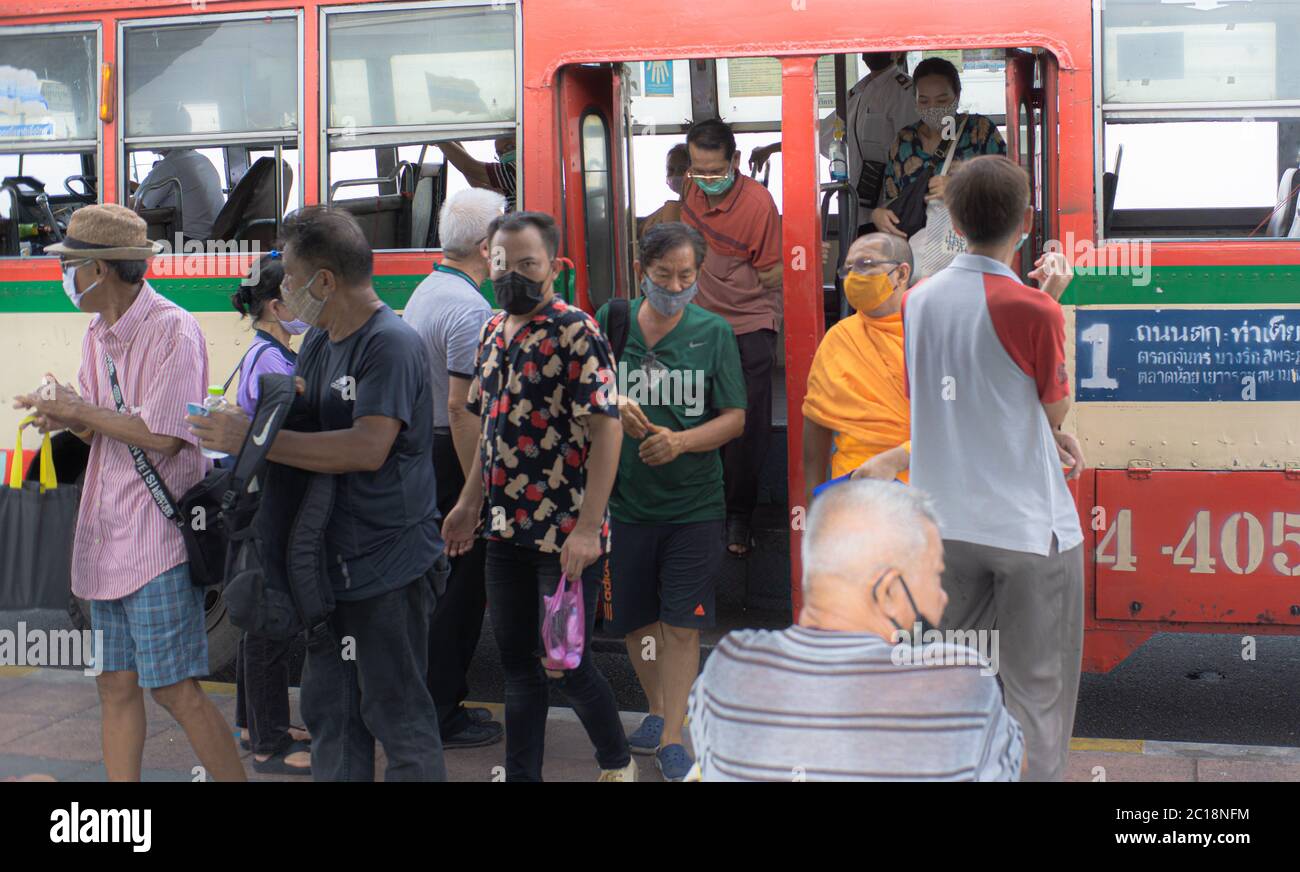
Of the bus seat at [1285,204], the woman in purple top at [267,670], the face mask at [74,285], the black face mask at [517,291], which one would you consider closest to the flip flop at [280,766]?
the woman in purple top at [267,670]

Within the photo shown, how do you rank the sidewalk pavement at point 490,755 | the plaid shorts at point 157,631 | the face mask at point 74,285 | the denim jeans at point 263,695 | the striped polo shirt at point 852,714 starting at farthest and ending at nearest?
the denim jeans at point 263,695, the sidewalk pavement at point 490,755, the face mask at point 74,285, the plaid shorts at point 157,631, the striped polo shirt at point 852,714

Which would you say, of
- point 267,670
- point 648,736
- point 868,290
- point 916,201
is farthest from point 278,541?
point 916,201

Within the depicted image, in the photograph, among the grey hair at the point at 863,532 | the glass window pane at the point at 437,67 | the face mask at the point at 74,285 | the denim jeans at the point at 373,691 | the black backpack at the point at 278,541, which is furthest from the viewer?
the glass window pane at the point at 437,67

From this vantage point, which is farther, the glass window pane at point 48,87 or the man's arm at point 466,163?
the glass window pane at point 48,87

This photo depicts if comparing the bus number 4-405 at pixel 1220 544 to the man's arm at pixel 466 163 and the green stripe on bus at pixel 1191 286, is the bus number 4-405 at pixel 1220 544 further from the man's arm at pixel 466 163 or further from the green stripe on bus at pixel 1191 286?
the man's arm at pixel 466 163

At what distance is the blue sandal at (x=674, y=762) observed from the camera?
4.64m

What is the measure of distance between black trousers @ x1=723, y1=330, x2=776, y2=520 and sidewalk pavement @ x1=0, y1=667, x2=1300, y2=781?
41.9 inches

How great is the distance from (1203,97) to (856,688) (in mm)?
3619

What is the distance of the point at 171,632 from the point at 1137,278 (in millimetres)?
3549

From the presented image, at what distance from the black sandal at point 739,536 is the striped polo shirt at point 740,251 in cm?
85

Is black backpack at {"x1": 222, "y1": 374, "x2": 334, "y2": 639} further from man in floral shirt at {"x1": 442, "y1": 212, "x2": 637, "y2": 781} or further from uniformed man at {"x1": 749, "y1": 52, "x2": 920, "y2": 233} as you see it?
uniformed man at {"x1": 749, "y1": 52, "x2": 920, "y2": 233}

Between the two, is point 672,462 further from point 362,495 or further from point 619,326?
point 362,495

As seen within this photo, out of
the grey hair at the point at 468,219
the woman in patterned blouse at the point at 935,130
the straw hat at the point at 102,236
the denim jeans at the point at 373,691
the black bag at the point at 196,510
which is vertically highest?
the woman in patterned blouse at the point at 935,130

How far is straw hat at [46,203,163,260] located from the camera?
156 inches
